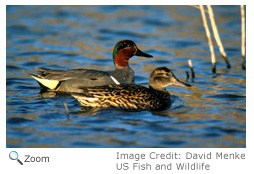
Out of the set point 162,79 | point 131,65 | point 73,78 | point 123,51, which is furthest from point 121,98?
point 131,65

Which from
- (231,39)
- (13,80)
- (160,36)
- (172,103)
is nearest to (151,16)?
(160,36)

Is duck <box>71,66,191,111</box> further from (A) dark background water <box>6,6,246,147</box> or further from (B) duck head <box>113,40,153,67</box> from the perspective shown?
(B) duck head <box>113,40,153,67</box>

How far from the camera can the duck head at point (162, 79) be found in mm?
8062

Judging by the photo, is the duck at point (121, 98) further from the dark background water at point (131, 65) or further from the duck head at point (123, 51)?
the duck head at point (123, 51)

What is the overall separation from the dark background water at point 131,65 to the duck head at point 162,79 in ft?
1.25

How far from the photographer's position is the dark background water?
645 centimetres

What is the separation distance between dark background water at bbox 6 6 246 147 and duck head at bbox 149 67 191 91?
0.38 m

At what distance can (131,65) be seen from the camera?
11.7 m
